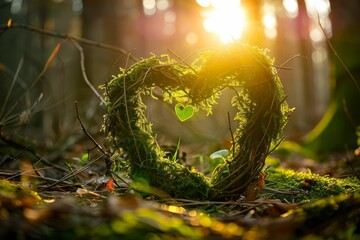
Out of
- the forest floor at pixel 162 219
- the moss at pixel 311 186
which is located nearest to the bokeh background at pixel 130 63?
the moss at pixel 311 186

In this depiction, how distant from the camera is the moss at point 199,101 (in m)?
2.32

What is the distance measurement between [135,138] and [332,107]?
5.52 metres

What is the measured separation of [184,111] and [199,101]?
121mm

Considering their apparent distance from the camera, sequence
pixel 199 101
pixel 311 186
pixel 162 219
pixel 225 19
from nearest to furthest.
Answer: pixel 162 219 → pixel 199 101 → pixel 311 186 → pixel 225 19

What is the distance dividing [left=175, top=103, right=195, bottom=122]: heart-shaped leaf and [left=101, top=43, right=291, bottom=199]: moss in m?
0.07

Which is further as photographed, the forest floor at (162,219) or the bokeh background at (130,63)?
the bokeh background at (130,63)

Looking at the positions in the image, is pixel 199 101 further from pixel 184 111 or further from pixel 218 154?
pixel 218 154

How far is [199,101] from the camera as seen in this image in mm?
2445

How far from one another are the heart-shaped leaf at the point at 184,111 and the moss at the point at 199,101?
65 millimetres

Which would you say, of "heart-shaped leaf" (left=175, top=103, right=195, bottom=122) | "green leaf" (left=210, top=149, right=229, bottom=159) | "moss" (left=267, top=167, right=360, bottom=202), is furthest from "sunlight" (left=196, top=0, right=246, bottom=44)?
"moss" (left=267, top=167, right=360, bottom=202)

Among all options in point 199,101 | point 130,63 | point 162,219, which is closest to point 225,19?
point 199,101

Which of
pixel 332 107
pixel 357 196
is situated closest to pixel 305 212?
pixel 357 196

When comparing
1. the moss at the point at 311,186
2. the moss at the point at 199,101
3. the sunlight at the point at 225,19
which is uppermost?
the sunlight at the point at 225,19

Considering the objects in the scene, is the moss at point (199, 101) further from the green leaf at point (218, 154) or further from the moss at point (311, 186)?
the moss at point (311, 186)
